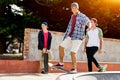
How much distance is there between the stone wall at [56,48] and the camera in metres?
12.2

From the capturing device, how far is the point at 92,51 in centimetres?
987

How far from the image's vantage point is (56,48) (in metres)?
13.3

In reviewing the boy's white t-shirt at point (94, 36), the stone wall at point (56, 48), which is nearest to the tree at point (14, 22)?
the stone wall at point (56, 48)

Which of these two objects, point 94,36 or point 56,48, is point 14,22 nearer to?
point 56,48

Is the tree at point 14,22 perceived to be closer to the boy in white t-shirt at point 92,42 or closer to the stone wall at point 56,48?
the stone wall at point 56,48

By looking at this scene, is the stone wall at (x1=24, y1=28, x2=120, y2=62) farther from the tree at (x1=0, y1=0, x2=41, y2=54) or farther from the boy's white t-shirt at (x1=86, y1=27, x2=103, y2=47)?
the tree at (x1=0, y1=0, x2=41, y2=54)

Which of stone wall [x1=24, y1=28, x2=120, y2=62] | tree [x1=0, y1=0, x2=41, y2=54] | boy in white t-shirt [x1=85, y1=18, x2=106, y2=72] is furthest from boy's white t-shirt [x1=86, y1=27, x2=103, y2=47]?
tree [x1=0, y1=0, x2=41, y2=54]

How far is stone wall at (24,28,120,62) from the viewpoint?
12.2 meters

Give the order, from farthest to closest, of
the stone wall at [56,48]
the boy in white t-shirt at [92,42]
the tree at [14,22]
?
the tree at [14,22], the stone wall at [56,48], the boy in white t-shirt at [92,42]

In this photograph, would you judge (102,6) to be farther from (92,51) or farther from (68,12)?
(92,51)

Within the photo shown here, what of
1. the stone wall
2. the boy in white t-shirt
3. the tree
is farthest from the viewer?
the tree

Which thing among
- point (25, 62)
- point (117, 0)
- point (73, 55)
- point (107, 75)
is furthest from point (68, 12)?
point (107, 75)

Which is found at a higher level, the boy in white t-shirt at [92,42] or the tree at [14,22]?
the tree at [14,22]

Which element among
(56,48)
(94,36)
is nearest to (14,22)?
(56,48)
